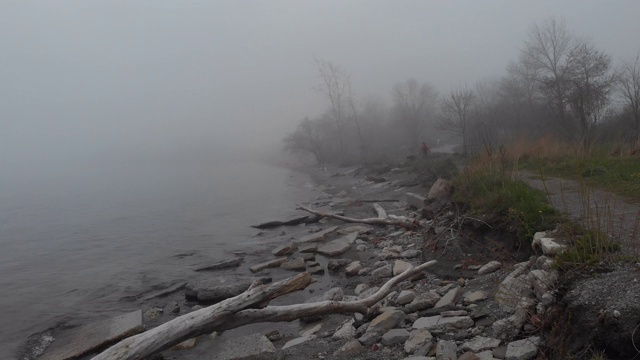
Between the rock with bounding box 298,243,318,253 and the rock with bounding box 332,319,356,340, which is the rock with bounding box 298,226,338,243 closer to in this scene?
the rock with bounding box 298,243,318,253

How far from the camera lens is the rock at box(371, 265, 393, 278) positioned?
9258mm

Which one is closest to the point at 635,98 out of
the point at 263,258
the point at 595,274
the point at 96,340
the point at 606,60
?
the point at 606,60

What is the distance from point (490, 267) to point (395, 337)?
2.40 metres

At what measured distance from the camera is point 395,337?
5488mm

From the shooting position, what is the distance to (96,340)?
7648mm

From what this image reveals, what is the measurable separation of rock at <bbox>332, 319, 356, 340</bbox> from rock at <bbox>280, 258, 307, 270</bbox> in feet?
17.2

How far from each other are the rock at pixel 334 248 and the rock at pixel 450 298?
624cm

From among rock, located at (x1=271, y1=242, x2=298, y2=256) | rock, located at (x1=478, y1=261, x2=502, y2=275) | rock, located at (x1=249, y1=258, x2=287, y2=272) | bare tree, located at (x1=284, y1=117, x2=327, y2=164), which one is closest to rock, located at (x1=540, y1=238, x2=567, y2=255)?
rock, located at (x1=478, y1=261, x2=502, y2=275)

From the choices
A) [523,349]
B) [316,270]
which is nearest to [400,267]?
[316,270]

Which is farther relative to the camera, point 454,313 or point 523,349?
point 454,313

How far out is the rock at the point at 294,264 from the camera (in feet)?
38.9

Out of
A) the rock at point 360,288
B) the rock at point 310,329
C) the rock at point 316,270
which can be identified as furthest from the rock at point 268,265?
the rock at point 310,329

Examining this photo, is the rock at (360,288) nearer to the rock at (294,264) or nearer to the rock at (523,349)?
the rock at (294,264)

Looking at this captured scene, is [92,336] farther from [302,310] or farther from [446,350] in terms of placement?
[446,350]
